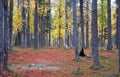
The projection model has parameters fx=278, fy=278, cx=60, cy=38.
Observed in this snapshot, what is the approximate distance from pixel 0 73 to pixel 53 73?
4.92m

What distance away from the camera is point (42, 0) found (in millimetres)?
47844

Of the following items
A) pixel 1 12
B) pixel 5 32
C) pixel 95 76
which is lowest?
pixel 95 76

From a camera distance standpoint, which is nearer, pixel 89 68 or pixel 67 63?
pixel 89 68

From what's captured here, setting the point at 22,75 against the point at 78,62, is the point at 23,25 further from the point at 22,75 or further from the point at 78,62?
the point at 22,75

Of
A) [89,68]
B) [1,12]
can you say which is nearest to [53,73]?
[89,68]

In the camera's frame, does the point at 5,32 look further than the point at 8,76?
Yes

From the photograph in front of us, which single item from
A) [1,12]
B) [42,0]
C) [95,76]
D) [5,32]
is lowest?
[95,76]

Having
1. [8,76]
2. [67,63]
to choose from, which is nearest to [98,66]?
[67,63]

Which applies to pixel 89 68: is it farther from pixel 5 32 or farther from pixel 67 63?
pixel 5 32

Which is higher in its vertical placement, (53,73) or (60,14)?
(60,14)

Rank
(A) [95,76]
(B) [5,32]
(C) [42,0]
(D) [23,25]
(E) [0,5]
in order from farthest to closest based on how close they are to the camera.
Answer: (D) [23,25]
(C) [42,0]
(A) [95,76]
(B) [5,32]
(E) [0,5]

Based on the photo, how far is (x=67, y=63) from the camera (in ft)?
82.9

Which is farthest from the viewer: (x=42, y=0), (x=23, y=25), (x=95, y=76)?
(x=23, y=25)

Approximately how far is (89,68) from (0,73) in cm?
928
